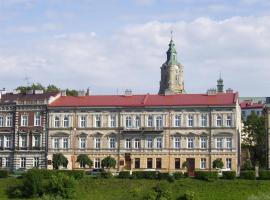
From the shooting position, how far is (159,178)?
7806 centimetres

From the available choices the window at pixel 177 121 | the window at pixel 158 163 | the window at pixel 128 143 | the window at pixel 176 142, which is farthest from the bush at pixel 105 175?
the window at pixel 177 121

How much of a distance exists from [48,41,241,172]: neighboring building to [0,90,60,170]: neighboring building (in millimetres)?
1276

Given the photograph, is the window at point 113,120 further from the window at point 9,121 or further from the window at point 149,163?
the window at point 9,121

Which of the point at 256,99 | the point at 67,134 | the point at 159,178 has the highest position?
the point at 256,99

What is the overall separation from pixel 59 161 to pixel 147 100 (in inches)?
586

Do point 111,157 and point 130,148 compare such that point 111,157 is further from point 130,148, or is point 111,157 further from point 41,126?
point 41,126

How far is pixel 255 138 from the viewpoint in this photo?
108 meters

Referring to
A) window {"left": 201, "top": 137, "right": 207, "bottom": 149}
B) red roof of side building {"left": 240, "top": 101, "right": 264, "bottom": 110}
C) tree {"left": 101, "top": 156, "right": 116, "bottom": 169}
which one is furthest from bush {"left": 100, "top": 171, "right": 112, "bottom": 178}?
red roof of side building {"left": 240, "top": 101, "right": 264, "bottom": 110}

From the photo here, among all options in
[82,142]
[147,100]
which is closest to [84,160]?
[82,142]

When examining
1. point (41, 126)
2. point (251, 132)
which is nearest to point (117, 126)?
point (41, 126)

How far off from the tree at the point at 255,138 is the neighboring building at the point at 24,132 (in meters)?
32.3

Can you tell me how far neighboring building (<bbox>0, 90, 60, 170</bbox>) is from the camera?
93.9m

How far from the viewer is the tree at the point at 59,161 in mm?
88000

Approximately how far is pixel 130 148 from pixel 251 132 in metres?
26.3
